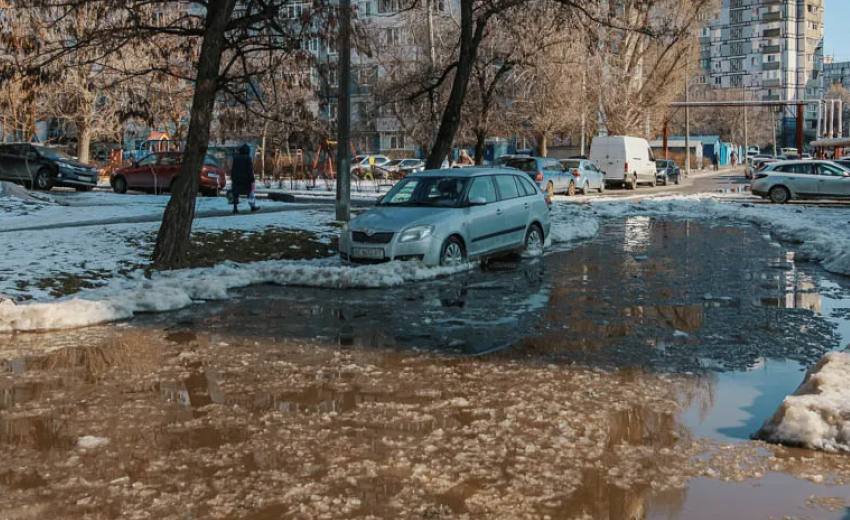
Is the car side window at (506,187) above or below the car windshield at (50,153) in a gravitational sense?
below

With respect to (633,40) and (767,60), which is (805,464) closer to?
(633,40)

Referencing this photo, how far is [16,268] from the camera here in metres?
13.5

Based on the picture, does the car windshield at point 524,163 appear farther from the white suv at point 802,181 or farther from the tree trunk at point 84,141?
the tree trunk at point 84,141

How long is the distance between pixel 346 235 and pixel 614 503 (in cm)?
999

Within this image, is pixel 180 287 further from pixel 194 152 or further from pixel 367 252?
pixel 194 152

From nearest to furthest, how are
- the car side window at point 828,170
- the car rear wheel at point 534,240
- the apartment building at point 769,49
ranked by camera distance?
the car rear wheel at point 534,240 < the car side window at point 828,170 < the apartment building at point 769,49

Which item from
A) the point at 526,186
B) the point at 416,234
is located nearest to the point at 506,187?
the point at 526,186

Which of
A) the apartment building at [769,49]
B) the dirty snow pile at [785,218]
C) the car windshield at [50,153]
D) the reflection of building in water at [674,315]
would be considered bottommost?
the reflection of building in water at [674,315]

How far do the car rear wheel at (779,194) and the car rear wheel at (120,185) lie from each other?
23.8m

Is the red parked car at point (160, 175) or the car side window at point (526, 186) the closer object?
the car side window at point (526, 186)

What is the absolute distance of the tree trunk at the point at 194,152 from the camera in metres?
14.3

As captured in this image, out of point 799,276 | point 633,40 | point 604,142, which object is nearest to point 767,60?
point 633,40

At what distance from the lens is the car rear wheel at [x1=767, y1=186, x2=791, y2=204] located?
33.6 metres

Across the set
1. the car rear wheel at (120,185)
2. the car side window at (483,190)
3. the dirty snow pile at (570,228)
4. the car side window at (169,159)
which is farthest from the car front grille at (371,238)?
the car rear wheel at (120,185)
